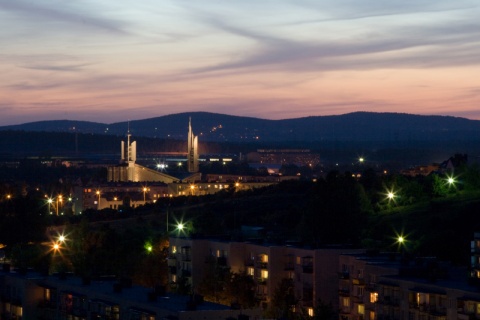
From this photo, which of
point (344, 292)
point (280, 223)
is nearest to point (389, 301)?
point (344, 292)

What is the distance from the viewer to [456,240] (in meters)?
49.8

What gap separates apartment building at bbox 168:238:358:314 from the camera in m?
43.0

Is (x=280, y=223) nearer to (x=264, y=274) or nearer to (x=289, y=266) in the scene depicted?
(x=264, y=274)

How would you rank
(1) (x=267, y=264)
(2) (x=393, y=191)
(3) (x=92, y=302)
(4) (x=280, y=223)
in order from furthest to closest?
(2) (x=393, y=191) → (4) (x=280, y=223) → (1) (x=267, y=264) → (3) (x=92, y=302)

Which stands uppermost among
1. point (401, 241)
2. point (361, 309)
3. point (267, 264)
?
point (401, 241)

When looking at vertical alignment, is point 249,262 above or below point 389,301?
above

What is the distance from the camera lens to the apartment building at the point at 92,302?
96.1ft

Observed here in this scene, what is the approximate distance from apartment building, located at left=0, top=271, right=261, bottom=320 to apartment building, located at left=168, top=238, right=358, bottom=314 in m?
8.00

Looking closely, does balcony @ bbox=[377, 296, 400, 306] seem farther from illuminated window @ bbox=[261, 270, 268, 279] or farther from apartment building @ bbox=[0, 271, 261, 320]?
illuminated window @ bbox=[261, 270, 268, 279]

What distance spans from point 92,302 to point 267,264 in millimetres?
12588

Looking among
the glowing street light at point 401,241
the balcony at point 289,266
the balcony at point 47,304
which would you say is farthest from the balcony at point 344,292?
the balcony at point 47,304

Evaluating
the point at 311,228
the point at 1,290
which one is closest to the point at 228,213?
the point at 311,228

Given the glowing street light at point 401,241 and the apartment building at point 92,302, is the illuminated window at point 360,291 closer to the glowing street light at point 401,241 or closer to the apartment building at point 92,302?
the apartment building at point 92,302

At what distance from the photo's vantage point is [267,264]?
1779 inches
